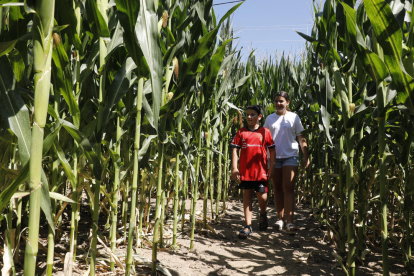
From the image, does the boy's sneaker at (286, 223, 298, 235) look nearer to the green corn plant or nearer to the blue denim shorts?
the blue denim shorts

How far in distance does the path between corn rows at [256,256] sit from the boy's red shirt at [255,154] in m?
0.72

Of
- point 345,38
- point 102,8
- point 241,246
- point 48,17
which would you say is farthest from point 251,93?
point 48,17

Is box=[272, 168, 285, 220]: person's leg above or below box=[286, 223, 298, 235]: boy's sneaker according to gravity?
above

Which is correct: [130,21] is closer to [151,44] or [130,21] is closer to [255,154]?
[151,44]

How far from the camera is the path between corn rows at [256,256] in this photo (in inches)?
106

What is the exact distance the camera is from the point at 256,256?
124 inches

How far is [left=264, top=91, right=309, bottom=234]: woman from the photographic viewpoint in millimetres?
4023

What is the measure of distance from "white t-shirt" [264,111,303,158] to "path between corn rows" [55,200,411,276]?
1.02 metres

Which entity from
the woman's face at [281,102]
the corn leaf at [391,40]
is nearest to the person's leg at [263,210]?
the woman's face at [281,102]

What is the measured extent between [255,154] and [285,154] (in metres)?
0.41

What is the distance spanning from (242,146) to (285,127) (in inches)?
24.7

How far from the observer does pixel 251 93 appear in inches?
253

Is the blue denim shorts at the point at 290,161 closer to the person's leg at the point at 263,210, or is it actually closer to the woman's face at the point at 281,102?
the person's leg at the point at 263,210

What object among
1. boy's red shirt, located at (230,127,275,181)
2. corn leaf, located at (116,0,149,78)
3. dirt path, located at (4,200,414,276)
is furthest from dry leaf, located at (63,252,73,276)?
boy's red shirt, located at (230,127,275,181)
